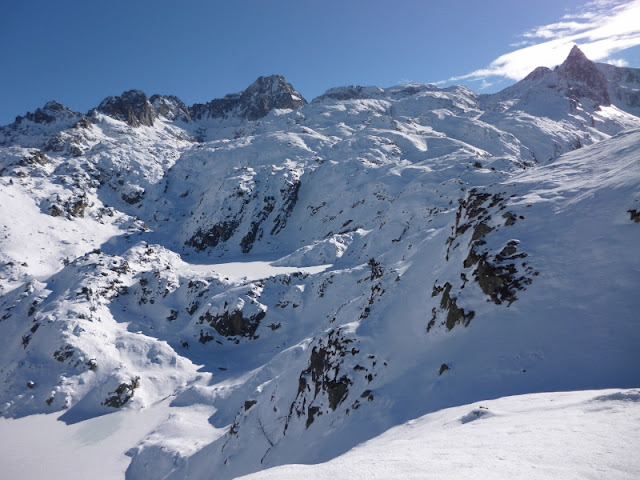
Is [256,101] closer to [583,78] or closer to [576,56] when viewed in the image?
[576,56]

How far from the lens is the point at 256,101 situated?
16925cm

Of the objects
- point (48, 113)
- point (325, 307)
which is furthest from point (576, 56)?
point (48, 113)

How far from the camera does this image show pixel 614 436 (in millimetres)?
6039

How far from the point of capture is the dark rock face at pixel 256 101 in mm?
165125

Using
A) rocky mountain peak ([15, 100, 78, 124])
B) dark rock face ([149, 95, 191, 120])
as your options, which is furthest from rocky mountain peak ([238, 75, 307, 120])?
rocky mountain peak ([15, 100, 78, 124])

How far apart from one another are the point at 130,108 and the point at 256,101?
58729mm

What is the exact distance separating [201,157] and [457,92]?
114 meters

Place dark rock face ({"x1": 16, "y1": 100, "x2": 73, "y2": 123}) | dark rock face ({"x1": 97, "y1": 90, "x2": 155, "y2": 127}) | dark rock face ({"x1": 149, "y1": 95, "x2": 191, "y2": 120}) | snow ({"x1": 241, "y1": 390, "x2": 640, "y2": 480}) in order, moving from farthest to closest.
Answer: dark rock face ({"x1": 149, "y1": 95, "x2": 191, "y2": 120}), dark rock face ({"x1": 97, "y1": 90, "x2": 155, "y2": 127}), dark rock face ({"x1": 16, "y1": 100, "x2": 73, "y2": 123}), snow ({"x1": 241, "y1": 390, "x2": 640, "y2": 480})

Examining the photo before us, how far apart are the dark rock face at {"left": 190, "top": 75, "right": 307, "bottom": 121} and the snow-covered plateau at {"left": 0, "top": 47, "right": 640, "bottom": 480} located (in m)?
73.5

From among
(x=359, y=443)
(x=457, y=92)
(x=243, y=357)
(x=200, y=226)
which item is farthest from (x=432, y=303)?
(x=457, y=92)

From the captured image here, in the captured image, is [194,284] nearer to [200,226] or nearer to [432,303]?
[200,226]

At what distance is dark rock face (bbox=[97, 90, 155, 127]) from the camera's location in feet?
418

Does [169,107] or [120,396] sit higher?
[169,107]

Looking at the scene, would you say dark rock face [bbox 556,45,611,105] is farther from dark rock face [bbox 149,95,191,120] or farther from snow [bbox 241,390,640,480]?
dark rock face [bbox 149,95,191,120]
